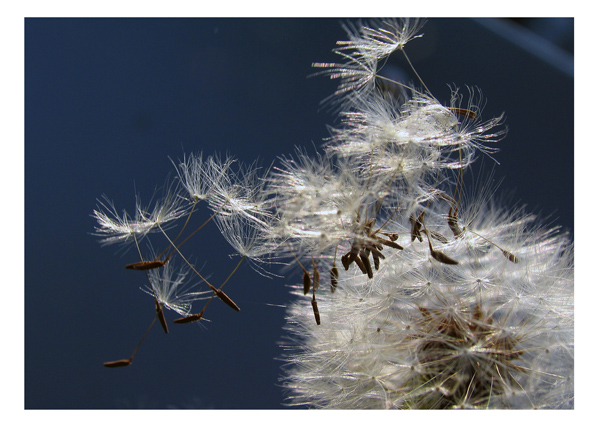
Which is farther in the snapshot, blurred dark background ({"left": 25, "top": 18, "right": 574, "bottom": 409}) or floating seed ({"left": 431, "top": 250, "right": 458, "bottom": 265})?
blurred dark background ({"left": 25, "top": 18, "right": 574, "bottom": 409})

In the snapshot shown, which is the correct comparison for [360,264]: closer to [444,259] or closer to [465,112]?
[444,259]

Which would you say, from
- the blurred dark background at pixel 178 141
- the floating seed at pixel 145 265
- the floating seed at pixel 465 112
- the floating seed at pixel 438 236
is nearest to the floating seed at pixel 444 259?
the floating seed at pixel 438 236

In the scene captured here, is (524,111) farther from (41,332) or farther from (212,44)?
(41,332)

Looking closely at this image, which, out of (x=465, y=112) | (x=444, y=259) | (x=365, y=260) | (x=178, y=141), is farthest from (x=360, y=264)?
(x=178, y=141)

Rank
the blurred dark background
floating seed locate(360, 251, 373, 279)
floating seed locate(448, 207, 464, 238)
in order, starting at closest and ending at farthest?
1. floating seed locate(360, 251, 373, 279)
2. floating seed locate(448, 207, 464, 238)
3. the blurred dark background

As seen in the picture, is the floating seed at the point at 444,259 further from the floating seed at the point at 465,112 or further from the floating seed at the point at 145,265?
the floating seed at the point at 145,265

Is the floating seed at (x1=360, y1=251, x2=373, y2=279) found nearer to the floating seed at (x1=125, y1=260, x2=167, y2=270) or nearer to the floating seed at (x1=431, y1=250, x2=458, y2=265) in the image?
the floating seed at (x1=431, y1=250, x2=458, y2=265)

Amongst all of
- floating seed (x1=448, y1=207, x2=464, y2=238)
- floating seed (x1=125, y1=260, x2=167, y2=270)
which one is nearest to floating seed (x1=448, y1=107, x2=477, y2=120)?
floating seed (x1=448, y1=207, x2=464, y2=238)

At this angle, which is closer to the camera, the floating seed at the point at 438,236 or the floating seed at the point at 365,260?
the floating seed at the point at 365,260

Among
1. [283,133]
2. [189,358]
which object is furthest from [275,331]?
[283,133]
